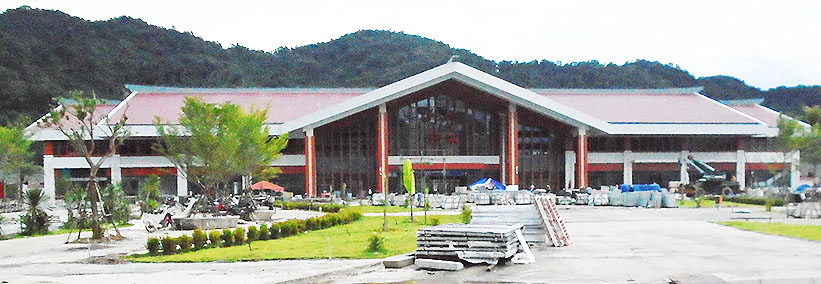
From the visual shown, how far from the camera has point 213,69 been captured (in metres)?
96.7

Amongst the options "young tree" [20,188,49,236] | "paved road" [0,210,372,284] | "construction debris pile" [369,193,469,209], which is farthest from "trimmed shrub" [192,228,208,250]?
"construction debris pile" [369,193,469,209]

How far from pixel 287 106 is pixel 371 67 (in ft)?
160

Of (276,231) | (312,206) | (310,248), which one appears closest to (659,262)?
(310,248)

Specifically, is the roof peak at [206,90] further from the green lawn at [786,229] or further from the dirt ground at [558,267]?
the green lawn at [786,229]

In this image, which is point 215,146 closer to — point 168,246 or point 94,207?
point 94,207

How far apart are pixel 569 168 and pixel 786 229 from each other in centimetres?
3466

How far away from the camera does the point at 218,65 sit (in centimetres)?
9669

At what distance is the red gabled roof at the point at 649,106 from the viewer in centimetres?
5459

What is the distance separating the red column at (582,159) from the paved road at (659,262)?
31.0 metres

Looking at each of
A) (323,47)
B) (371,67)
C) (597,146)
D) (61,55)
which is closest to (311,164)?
(597,146)

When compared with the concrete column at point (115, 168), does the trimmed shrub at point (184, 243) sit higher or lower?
lower

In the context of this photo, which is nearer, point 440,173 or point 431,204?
Answer: point 431,204

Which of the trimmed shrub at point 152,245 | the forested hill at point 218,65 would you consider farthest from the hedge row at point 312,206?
the forested hill at point 218,65

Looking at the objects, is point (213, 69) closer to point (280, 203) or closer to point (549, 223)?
point (280, 203)
